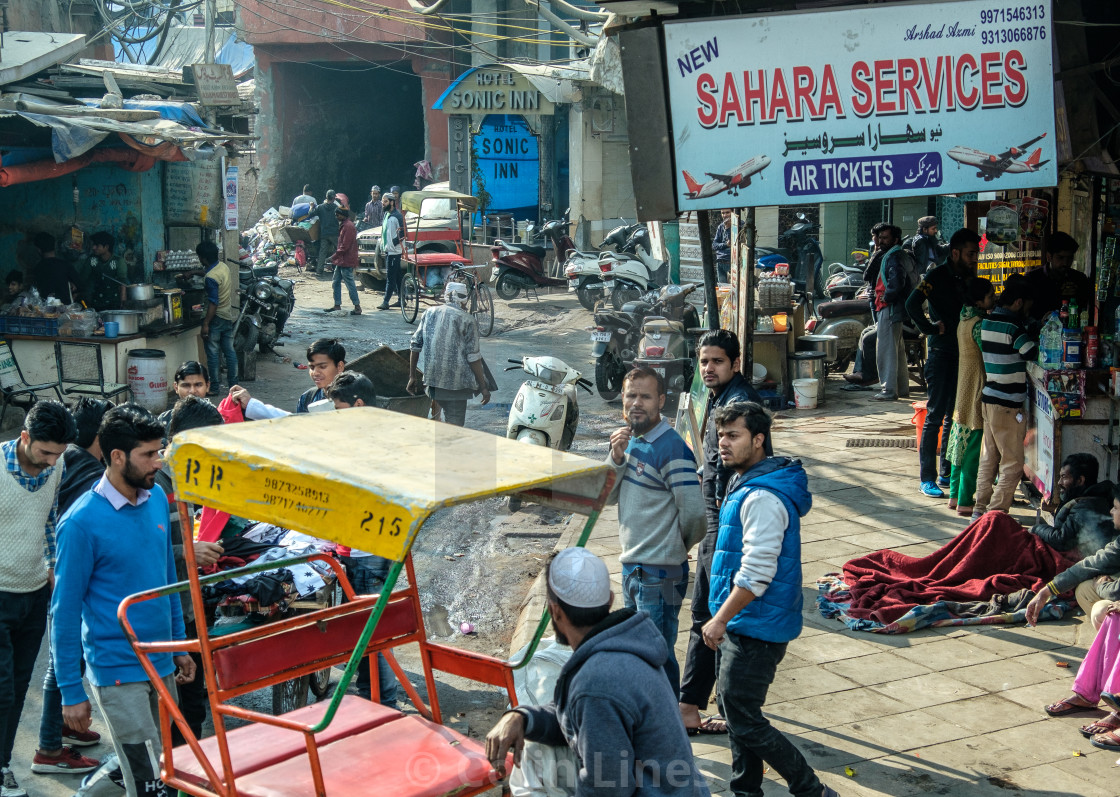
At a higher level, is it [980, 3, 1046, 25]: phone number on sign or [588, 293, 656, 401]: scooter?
[980, 3, 1046, 25]: phone number on sign

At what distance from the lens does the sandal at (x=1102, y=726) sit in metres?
4.93

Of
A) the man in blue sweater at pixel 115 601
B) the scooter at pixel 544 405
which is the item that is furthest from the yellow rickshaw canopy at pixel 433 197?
the man in blue sweater at pixel 115 601

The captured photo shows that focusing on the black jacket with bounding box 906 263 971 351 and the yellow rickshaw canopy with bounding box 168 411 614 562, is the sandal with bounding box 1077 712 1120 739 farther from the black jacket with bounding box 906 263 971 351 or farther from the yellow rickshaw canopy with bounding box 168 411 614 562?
the black jacket with bounding box 906 263 971 351

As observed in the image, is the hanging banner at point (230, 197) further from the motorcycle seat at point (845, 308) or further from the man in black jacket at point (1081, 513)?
the man in black jacket at point (1081, 513)

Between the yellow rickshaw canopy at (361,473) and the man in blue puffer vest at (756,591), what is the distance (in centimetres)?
64

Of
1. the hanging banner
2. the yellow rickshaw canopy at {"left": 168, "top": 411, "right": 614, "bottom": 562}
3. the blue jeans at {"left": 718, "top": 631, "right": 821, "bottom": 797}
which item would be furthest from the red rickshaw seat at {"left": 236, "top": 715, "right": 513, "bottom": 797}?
the hanging banner

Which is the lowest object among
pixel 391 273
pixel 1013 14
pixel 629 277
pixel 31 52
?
pixel 629 277

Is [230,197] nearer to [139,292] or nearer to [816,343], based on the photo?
[139,292]

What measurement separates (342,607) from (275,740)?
0.57 m

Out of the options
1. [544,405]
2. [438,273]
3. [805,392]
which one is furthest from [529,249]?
[544,405]

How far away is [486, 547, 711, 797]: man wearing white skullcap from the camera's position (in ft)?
9.04

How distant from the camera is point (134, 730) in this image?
402 centimetres

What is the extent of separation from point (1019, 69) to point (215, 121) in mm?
11236

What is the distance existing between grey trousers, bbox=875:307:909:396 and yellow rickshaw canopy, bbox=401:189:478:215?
10.0 m
